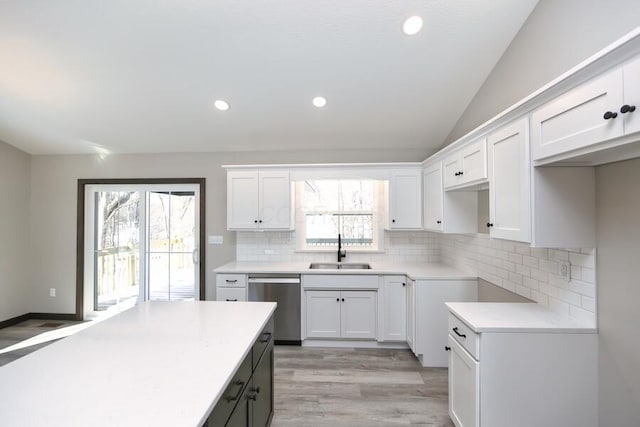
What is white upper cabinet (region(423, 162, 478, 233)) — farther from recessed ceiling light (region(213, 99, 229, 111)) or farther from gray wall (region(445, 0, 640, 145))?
recessed ceiling light (region(213, 99, 229, 111))

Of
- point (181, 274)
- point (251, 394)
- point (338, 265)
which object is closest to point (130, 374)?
point (251, 394)

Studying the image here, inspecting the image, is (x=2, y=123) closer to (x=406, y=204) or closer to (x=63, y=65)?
(x=63, y=65)

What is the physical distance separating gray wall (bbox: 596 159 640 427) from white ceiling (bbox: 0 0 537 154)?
155 centimetres

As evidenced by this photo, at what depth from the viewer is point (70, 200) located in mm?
4340

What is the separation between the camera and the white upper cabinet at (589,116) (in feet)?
3.59

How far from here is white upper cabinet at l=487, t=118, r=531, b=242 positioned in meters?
1.73

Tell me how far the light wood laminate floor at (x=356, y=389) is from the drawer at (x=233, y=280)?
2.81 ft

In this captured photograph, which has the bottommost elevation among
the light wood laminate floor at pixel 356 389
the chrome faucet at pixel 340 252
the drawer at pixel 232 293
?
the light wood laminate floor at pixel 356 389

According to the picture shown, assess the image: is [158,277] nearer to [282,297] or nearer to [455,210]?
[282,297]

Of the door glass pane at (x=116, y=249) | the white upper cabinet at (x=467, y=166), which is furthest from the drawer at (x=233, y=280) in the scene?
the white upper cabinet at (x=467, y=166)

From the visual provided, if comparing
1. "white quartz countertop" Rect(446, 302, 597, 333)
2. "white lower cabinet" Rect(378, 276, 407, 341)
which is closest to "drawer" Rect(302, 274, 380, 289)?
"white lower cabinet" Rect(378, 276, 407, 341)

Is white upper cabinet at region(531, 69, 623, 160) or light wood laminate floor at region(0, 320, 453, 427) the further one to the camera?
light wood laminate floor at region(0, 320, 453, 427)

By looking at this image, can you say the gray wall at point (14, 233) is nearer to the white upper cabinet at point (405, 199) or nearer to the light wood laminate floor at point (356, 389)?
the light wood laminate floor at point (356, 389)

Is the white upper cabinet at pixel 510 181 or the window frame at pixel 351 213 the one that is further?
the window frame at pixel 351 213
